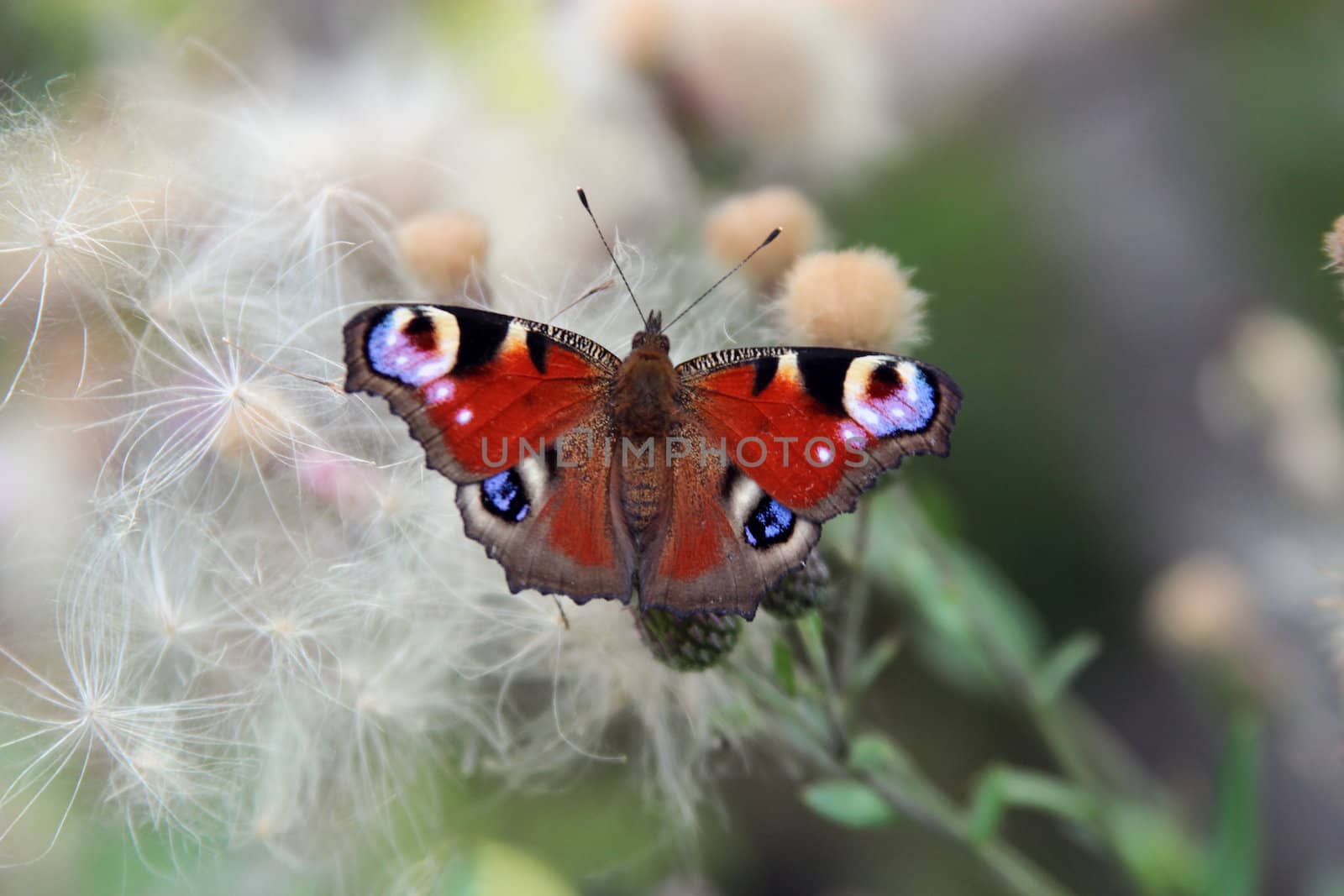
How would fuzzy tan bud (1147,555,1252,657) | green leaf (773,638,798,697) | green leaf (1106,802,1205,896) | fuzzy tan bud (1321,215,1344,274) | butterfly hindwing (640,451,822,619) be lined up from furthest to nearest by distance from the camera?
fuzzy tan bud (1147,555,1252,657)
green leaf (1106,802,1205,896)
green leaf (773,638,798,697)
butterfly hindwing (640,451,822,619)
fuzzy tan bud (1321,215,1344,274)

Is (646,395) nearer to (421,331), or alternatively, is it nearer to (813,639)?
(421,331)

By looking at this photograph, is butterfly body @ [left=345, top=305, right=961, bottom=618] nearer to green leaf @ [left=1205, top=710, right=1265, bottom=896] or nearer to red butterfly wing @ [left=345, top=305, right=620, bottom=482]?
red butterfly wing @ [left=345, top=305, right=620, bottom=482]

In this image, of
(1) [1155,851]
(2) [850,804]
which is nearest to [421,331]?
(2) [850,804]

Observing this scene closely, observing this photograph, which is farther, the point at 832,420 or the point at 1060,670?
the point at 1060,670

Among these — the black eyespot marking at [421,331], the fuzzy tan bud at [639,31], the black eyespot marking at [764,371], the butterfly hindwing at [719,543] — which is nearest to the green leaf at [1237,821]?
the butterfly hindwing at [719,543]

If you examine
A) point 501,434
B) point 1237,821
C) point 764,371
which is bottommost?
point 1237,821

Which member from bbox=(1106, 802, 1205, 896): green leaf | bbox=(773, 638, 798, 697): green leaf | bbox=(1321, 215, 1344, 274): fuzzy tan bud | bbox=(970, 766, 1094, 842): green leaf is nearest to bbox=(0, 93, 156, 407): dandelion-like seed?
bbox=(773, 638, 798, 697): green leaf
